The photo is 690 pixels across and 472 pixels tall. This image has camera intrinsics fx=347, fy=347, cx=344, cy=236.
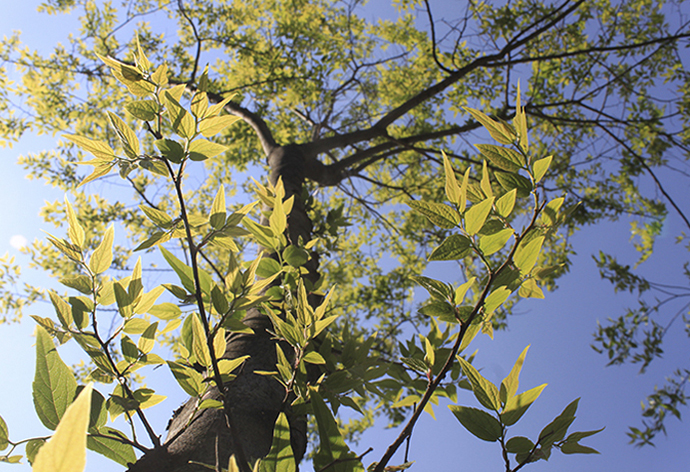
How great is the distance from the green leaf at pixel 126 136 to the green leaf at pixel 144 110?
0.10ft

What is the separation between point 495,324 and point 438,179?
2.07 metres

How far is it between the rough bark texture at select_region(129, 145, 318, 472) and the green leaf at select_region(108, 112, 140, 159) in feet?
1.38

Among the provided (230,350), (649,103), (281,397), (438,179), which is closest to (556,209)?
(281,397)

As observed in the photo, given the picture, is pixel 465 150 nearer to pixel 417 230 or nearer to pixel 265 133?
pixel 417 230

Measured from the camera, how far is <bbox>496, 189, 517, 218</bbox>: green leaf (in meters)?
0.60

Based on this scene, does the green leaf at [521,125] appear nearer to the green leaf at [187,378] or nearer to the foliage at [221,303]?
the foliage at [221,303]

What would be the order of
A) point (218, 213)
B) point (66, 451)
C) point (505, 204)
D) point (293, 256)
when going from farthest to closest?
point (293, 256) < point (218, 213) < point (505, 204) < point (66, 451)

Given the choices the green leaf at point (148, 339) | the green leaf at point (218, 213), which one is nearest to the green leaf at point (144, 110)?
the green leaf at point (218, 213)

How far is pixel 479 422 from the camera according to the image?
57 cm

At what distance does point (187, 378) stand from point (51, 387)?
249 millimetres

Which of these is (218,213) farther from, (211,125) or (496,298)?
(496,298)

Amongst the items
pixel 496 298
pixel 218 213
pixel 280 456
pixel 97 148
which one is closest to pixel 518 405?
pixel 496 298

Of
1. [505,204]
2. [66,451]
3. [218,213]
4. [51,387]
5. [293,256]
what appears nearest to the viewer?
[66,451]

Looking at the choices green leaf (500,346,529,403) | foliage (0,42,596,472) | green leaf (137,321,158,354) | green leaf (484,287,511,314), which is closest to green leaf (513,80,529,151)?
foliage (0,42,596,472)
